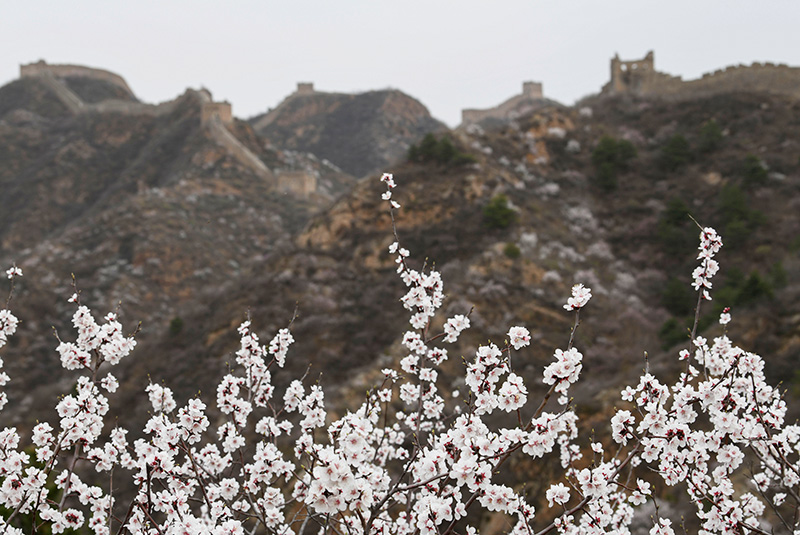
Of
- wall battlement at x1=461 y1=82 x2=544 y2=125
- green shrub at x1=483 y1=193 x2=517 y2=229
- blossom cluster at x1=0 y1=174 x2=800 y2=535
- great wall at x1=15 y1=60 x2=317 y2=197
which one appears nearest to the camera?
blossom cluster at x1=0 y1=174 x2=800 y2=535

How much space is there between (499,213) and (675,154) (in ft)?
41.1

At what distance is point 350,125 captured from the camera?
313 feet

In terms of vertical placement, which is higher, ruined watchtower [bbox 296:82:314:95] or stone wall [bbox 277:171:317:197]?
ruined watchtower [bbox 296:82:314:95]

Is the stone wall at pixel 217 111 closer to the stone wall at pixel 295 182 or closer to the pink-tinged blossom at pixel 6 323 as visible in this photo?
the stone wall at pixel 295 182

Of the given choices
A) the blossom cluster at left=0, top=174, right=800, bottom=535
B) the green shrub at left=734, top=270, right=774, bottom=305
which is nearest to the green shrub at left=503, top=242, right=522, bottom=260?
the green shrub at left=734, top=270, right=774, bottom=305

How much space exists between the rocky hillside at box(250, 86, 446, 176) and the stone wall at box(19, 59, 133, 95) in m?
22.1

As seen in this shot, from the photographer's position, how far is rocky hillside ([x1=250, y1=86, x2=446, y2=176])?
87812 millimetres

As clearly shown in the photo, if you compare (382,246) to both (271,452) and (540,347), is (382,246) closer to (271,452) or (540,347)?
(540,347)

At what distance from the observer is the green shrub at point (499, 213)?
84.5ft

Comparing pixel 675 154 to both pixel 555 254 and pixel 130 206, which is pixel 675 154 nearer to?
pixel 555 254

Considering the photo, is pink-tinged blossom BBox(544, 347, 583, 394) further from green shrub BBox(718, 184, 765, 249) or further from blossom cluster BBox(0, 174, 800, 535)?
green shrub BBox(718, 184, 765, 249)

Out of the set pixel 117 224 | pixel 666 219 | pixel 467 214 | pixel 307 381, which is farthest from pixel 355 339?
pixel 117 224

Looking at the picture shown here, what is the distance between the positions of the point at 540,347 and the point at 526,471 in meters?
6.57

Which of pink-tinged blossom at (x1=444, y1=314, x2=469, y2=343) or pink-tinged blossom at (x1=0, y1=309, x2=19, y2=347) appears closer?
pink-tinged blossom at (x1=444, y1=314, x2=469, y2=343)
